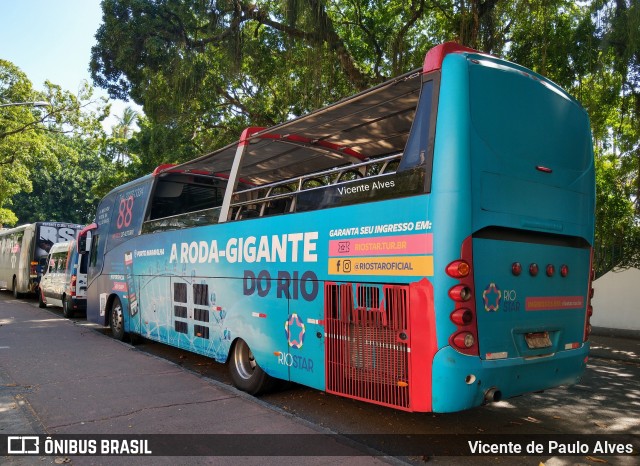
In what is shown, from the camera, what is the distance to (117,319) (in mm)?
10766

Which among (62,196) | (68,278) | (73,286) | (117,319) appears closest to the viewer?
(117,319)

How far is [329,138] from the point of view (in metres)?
6.96

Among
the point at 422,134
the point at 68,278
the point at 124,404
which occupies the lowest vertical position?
the point at 124,404

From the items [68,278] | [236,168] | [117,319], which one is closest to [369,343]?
[236,168]

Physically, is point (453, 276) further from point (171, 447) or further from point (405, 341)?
point (171, 447)

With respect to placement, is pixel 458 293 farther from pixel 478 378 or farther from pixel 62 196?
pixel 62 196

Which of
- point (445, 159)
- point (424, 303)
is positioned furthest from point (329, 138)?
point (424, 303)

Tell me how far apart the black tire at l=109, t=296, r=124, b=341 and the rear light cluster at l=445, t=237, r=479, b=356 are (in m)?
8.29

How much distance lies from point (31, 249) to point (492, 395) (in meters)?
21.9

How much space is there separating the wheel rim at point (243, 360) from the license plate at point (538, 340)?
3496 millimetres

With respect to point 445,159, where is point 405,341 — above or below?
below

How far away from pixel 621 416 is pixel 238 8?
11.5 metres

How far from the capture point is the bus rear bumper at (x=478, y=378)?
397cm

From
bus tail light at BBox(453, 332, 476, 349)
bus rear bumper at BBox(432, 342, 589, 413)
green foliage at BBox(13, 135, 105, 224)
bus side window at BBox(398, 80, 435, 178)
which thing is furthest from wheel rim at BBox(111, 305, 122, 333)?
green foliage at BBox(13, 135, 105, 224)
